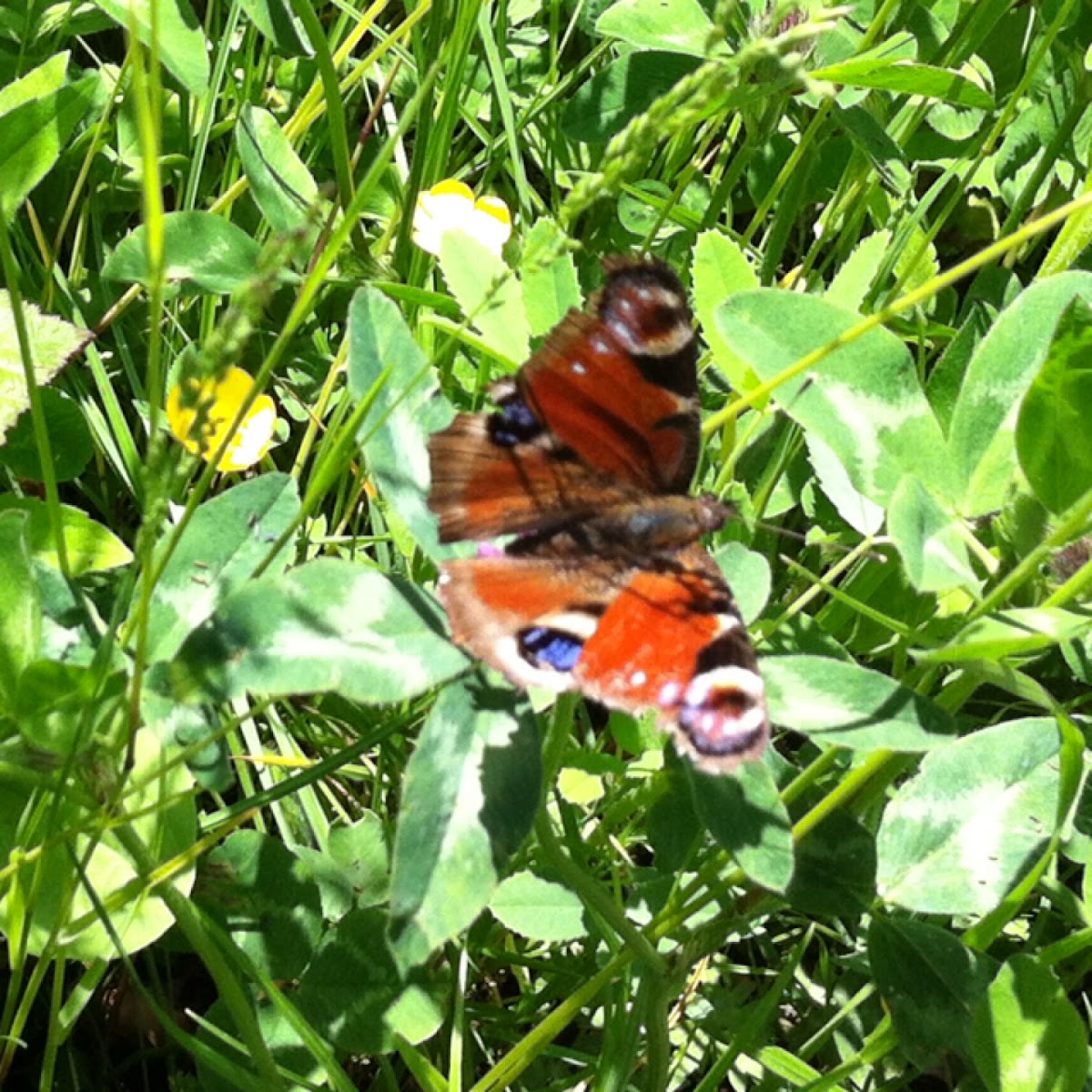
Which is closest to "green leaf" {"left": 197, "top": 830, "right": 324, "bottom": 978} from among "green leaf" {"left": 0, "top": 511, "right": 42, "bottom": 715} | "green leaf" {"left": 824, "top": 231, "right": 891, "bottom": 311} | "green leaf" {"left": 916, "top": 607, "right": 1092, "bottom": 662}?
"green leaf" {"left": 0, "top": 511, "right": 42, "bottom": 715}

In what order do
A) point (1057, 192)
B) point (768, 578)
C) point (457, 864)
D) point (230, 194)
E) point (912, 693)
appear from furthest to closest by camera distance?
point (1057, 192), point (230, 194), point (768, 578), point (912, 693), point (457, 864)

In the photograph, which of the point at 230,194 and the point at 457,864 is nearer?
the point at 457,864

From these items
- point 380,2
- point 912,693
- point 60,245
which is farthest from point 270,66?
point 912,693

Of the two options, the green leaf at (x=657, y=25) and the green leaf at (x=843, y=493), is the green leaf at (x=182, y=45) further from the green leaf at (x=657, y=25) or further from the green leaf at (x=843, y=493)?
the green leaf at (x=843, y=493)

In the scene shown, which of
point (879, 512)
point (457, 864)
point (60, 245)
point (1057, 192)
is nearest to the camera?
point (457, 864)

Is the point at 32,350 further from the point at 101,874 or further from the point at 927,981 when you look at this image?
the point at 927,981

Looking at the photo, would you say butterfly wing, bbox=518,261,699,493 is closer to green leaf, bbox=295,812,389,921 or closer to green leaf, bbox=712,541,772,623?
green leaf, bbox=712,541,772,623

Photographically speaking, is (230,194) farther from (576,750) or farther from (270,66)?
(576,750)
